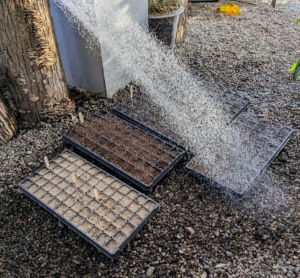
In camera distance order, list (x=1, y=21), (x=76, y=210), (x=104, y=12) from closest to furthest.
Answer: (x=76, y=210), (x=1, y=21), (x=104, y=12)

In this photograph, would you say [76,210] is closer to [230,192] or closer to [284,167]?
[230,192]

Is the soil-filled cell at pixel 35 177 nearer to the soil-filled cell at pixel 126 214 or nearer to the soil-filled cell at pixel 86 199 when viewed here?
the soil-filled cell at pixel 86 199

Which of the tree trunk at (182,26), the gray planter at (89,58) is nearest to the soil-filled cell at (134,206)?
the gray planter at (89,58)

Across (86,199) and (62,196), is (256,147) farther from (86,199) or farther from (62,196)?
(62,196)

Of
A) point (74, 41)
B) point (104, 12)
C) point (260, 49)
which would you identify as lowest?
point (260, 49)

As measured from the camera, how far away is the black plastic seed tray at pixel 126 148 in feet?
5.70

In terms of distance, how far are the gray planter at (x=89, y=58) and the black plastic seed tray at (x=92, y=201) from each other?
2.22 feet

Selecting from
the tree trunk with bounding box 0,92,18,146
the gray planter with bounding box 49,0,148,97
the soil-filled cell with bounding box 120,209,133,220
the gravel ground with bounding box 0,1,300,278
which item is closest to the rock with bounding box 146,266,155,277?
the gravel ground with bounding box 0,1,300,278

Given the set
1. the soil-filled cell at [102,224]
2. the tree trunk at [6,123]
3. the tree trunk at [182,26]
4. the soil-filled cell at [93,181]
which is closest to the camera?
the soil-filled cell at [102,224]

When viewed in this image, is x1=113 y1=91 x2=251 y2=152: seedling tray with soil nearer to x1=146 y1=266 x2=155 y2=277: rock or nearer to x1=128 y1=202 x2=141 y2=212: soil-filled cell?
x1=128 y1=202 x2=141 y2=212: soil-filled cell

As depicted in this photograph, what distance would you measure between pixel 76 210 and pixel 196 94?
1.20 metres

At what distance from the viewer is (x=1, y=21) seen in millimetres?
1702

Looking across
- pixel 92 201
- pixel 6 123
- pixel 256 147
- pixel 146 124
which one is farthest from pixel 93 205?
pixel 256 147

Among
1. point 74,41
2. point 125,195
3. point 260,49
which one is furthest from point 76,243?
point 260,49
